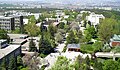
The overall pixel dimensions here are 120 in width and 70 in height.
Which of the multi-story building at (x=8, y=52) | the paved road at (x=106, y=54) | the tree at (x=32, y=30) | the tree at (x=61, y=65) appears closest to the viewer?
the tree at (x=61, y=65)

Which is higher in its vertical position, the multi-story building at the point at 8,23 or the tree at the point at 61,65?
the tree at the point at 61,65

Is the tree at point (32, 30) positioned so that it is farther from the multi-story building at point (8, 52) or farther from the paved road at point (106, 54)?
the paved road at point (106, 54)

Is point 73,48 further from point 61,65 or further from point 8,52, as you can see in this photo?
point 61,65

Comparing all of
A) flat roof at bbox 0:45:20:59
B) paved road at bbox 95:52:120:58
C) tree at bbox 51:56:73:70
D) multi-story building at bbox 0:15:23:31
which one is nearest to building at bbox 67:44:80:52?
paved road at bbox 95:52:120:58

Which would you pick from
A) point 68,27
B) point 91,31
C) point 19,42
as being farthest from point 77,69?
point 68,27

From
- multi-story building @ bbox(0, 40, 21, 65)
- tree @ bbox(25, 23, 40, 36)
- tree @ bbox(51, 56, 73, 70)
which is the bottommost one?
tree @ bbox(25, 23, 40, 36)

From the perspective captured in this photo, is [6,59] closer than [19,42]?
Yes

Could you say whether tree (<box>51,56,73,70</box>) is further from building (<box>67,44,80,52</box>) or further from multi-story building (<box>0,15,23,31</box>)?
multi-story building (<box>0,15,23,31</box>)

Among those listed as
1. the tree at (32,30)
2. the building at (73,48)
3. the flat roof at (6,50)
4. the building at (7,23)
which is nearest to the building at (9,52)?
the flat roof at (6,50)

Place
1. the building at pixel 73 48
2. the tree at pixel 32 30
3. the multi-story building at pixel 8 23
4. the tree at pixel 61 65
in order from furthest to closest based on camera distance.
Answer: the multi-story building at pixel 8 23
the tree at pixel 32 30
the building at pixel 73 48
the tree at pixel 61 65

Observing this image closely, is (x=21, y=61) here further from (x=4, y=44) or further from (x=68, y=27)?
(x=68, y=27)

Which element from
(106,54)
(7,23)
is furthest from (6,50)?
(7,23)
